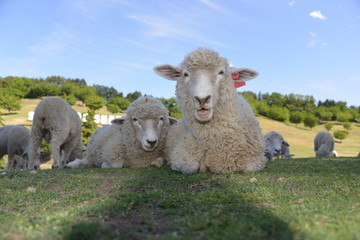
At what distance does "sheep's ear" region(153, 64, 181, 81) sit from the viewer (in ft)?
16.2

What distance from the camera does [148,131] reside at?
18.0 feet

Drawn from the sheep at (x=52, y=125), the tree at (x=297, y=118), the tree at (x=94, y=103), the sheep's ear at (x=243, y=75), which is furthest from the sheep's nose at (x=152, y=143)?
the tree at (x=297, y=118)

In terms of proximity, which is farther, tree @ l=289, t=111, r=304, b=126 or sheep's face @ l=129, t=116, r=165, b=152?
tree @ l=289, t=111, r=304, b=126

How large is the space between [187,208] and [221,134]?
215 cm

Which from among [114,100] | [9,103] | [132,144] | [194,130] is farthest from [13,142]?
[114,100]

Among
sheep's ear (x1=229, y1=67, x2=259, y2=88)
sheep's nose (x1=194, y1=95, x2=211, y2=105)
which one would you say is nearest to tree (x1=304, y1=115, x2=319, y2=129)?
sheep's ear (x1=229, y1=67, x2=259, y2=88)

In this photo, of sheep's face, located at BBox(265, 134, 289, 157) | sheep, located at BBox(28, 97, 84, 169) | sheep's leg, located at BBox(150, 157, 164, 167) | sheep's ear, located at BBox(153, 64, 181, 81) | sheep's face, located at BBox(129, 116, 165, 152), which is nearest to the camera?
sheep's ear, located at BBox(153, 64, 181, 81)

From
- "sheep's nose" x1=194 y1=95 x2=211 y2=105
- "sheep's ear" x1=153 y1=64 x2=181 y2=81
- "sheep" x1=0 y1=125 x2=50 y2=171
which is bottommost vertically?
"sheep" x1=0 y1=125 x2=50 y2=171

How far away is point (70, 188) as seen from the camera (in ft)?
12.1

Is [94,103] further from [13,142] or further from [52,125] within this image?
[52,125]

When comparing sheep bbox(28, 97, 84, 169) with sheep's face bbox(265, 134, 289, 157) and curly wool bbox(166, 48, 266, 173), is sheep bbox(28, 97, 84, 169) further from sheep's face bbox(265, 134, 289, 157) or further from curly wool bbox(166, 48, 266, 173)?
sheep's face bbox(265, 134, 289, 157)

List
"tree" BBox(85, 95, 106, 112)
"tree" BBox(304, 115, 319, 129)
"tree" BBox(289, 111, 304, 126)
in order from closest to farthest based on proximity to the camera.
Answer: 1. "tree" BBox(85, 95, 106, 112)
2. "tree" BBox(304, 115, 319, 129)
3. "tree" BBox(289, 111, 304, 126)

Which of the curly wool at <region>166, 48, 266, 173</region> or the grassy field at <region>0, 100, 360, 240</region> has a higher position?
the curly wool at <region>166, 48, 266, 173</region>

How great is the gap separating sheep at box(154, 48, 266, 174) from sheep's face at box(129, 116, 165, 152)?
837 millimetres
